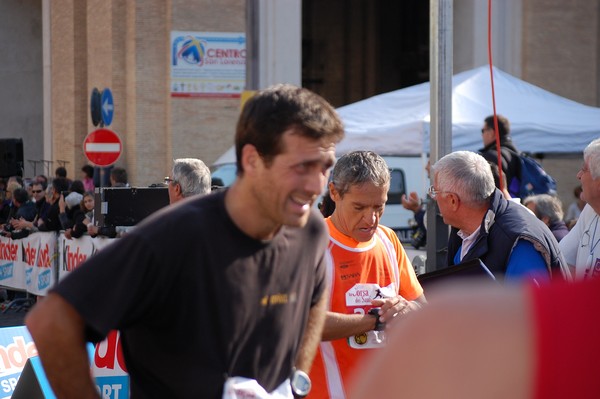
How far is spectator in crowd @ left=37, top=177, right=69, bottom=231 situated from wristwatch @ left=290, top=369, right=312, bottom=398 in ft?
43.3

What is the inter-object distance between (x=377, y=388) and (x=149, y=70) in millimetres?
26010

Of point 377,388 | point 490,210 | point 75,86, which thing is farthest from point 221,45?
point 377,388

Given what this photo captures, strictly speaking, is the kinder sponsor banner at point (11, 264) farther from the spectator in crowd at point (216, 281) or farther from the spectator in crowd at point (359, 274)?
the spectator in crowd at point (216, 281)

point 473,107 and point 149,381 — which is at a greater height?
point 473,107

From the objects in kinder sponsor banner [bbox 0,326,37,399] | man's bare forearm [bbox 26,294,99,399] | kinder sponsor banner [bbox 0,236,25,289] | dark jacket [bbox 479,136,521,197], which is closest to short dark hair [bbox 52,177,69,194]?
kinder sponsor banner [bbox 0,236,25,289]

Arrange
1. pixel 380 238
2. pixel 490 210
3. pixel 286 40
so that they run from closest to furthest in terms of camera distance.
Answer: pixel 380 238
pixel 490 210
pixel 286 40

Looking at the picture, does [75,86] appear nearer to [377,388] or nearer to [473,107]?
[473,107]

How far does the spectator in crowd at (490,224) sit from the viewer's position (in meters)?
4.68

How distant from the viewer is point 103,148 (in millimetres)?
19734

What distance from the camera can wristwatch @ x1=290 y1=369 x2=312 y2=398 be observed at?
313 centimetres

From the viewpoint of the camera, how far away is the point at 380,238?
15.1 ft

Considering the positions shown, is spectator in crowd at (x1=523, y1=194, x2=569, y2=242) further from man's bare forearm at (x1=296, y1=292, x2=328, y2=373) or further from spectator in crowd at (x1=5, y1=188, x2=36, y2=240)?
spectator in crowd at (x1=5, y1=188, x2=36, y2=240)

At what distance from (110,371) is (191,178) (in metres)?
1.38

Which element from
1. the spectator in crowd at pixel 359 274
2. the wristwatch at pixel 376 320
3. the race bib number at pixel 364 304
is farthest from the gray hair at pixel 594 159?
the wristwatch at pixel 376 320
